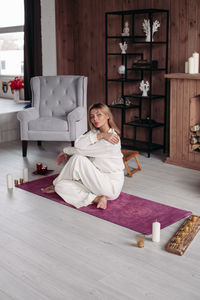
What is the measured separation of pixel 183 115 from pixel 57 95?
1.74 meters

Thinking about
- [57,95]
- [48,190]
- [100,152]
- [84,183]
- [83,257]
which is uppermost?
[57,95]

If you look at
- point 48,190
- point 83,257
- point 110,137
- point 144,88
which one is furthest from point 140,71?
point 83,257

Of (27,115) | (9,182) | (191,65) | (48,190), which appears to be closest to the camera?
(48,190)

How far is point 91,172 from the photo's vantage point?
10.6 feet

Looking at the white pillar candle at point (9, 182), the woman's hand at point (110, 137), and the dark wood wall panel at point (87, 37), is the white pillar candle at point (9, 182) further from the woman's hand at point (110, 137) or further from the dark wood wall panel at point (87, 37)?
the dark wood wall panel at point (87, 37)

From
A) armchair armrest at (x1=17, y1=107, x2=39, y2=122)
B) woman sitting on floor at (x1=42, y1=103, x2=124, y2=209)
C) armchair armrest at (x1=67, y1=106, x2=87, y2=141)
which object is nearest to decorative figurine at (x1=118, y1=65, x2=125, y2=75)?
armchair armrest at (x1=67, y1=106, x2=87, y2=141)

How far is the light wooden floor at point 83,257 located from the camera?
2125 millimetres

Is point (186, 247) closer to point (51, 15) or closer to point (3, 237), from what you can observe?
point (3, 237)

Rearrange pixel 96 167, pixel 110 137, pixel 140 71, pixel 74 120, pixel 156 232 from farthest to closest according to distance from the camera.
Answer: pixel 140 71 < pixel 74 120 < pixel 96 167 < pixel 110 137 < pixel 156 232

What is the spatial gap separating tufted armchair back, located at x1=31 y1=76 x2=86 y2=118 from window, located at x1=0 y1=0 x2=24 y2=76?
1976 millimetres

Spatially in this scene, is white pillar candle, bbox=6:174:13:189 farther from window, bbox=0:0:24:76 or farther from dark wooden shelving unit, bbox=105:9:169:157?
window, bbox=0:0:24:76

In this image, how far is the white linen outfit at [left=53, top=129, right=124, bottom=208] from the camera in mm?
3256

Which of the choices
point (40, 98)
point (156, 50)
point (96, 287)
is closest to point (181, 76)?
point (156, 50)

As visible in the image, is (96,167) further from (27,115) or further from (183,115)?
(27,115)
